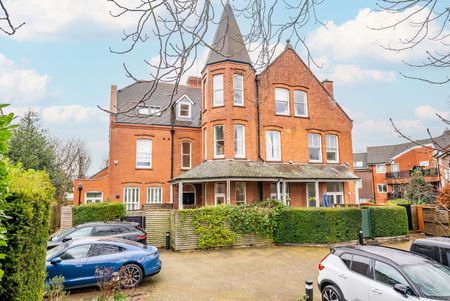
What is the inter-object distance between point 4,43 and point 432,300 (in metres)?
7.49

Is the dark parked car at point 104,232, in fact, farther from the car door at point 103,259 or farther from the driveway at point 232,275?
the car door at point 103,259

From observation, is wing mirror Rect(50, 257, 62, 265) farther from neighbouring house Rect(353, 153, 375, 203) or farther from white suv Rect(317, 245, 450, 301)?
neighbouring house Rect(353, 153, 375, 203)

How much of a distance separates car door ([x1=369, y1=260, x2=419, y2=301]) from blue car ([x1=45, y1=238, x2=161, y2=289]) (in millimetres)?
6054

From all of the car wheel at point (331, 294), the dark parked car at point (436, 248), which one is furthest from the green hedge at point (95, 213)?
the dark parked car at point (436, 248)

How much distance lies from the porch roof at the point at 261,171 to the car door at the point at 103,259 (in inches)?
361

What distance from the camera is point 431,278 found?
236 inches

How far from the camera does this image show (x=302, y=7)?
3.63 metres

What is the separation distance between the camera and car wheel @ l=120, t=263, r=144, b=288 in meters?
8.46

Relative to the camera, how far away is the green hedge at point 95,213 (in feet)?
55.6

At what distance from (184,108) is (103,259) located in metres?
17.2

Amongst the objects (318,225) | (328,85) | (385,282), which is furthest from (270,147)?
(385,282)

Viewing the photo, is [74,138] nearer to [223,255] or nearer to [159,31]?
[223,255]

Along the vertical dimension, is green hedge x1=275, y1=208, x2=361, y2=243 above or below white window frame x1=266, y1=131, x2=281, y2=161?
below

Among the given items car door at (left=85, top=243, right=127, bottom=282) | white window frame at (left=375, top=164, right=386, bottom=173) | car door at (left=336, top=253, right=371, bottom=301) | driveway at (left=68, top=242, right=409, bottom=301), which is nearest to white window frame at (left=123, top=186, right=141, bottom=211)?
driveway at (left=68, top=242, right=409, bottom=301)
